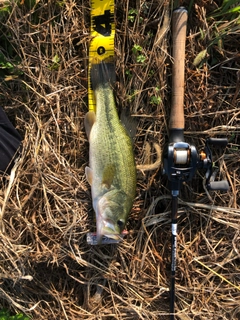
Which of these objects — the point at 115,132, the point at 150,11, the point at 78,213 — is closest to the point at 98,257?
the point at 78,213

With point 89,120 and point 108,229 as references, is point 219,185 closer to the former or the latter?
point 108,229

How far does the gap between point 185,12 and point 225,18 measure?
432mm

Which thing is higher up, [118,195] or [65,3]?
[65,3]

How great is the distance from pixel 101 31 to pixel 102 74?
1.33 feet

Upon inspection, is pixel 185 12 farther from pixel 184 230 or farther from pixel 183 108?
pixel 184 230

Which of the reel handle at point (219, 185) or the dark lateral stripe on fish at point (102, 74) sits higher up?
the dark lateral stripe on fish at point (102, 74)

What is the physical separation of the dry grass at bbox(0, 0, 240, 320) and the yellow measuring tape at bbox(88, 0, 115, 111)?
0.08 meters

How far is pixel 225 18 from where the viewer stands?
273 centimetres

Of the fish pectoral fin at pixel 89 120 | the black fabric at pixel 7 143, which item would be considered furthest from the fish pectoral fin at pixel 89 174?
the black fabric at pixel 7 143

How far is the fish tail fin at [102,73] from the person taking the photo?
8.77 feet

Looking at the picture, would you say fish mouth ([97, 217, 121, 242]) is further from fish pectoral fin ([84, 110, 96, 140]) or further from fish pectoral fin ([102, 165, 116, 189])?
fish pectoral fin ([84, 110, 96, 140])

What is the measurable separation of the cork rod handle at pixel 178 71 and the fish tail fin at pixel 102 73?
54 centimetres

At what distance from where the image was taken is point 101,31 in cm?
274

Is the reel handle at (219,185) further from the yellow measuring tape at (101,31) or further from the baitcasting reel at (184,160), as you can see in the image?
the yellow measuring tape at (101,31)
